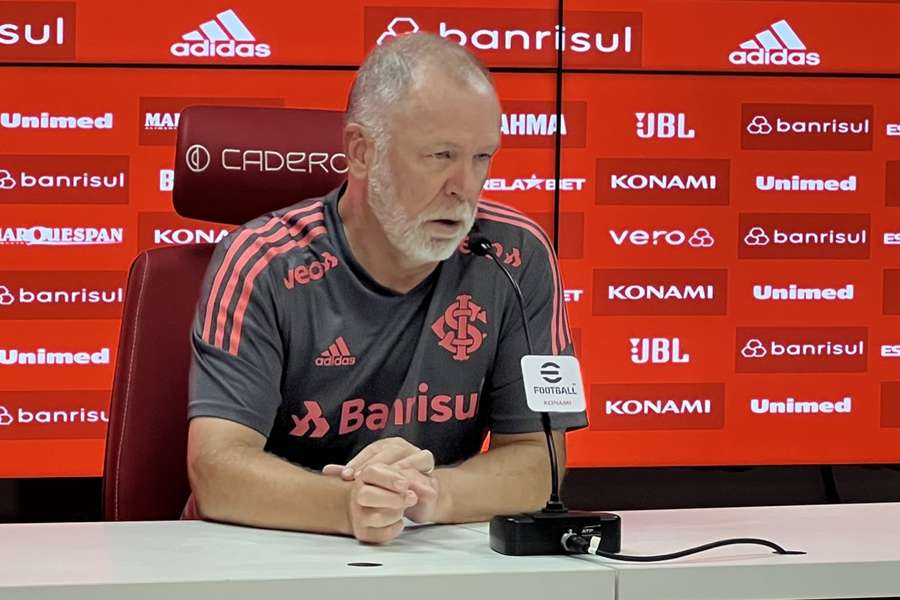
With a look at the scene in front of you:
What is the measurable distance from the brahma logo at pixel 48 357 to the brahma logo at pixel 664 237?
4.64ft

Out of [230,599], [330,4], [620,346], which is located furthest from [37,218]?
[230,599]

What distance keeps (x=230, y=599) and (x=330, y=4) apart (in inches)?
104

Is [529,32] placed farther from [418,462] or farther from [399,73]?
[418,462]

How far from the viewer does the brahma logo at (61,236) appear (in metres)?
3.56

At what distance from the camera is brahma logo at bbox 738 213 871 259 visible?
3764 mm

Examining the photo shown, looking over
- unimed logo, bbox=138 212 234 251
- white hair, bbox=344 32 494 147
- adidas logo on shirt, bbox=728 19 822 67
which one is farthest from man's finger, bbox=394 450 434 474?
adidas logo on shirt, bbox=728 19 822 67

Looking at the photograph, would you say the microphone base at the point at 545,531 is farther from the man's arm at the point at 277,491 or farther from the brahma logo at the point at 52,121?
the brahma logo at the point at 52,121

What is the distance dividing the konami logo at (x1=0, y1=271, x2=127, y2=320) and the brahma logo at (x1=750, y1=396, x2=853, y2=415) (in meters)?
1.78

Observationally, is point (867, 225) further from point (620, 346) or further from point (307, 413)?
point (307, 413)

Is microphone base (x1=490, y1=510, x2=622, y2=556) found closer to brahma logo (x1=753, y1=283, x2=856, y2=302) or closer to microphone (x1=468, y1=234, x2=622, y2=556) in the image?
microphone (x1=468, y1=234, x2=622, y2=556)

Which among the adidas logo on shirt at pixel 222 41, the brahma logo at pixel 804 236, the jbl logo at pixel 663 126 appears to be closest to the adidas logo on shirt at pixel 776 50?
the jbl logo at pixel 663 126

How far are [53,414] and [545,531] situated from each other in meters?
2.48

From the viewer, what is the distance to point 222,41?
360cm

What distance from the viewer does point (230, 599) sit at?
1.20 metres
